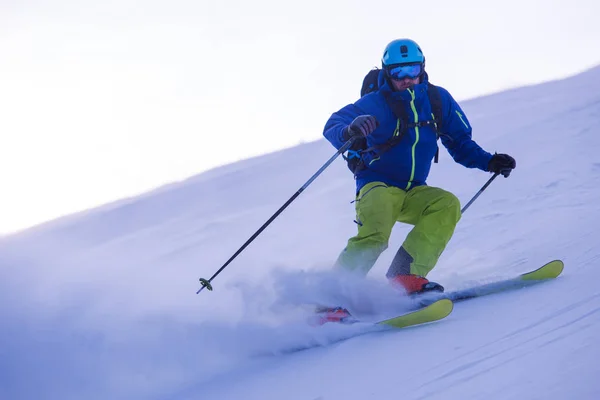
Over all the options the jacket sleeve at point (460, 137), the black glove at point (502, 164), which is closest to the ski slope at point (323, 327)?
the black glove at point (502, 164)

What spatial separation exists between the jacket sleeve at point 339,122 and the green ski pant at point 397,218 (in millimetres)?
405

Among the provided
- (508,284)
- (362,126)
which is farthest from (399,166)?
(508,284)

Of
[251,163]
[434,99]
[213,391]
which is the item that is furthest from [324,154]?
[213,391]

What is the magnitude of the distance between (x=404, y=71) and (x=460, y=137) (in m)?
0.81

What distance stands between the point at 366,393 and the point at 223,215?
32.6ft

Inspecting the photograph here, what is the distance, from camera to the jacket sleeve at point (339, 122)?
4754mm

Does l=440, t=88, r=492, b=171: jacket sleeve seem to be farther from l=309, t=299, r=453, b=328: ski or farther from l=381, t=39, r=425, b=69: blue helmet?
l=309, t=299, r=453, b=328: ski

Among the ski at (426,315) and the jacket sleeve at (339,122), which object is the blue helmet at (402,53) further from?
the ski at (426,315)

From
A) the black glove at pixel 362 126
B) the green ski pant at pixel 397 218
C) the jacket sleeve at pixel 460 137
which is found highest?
the black glove at pixel 362 126

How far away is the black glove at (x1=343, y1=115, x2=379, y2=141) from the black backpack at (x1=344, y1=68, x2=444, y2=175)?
316 millimetres

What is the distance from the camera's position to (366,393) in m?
2.77

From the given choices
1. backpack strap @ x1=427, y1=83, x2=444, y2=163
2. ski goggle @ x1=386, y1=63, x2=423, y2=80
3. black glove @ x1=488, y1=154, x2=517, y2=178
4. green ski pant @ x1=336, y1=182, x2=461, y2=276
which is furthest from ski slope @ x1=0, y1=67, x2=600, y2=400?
ski goggle @ x1=386, y1=63, x2=423, y2=80

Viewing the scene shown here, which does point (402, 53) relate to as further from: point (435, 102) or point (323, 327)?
point (323, 327)

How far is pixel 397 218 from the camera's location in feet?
16.0
